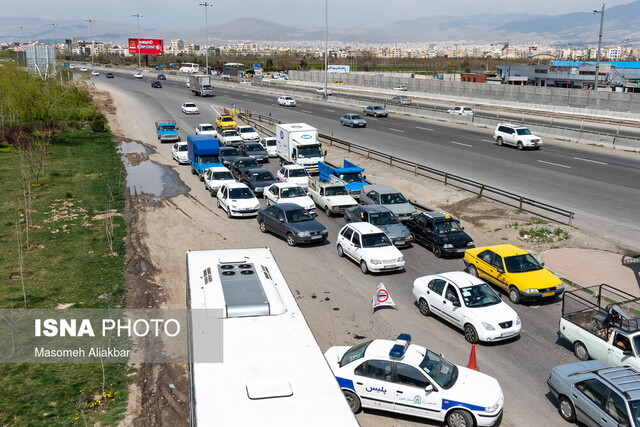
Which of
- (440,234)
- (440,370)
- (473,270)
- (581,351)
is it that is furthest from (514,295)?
(440,370)

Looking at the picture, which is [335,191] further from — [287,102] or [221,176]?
[287,102]

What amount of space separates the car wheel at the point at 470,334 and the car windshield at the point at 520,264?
3746 millimetres

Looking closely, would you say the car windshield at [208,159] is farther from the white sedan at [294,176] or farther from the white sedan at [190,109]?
the white sedan at [190,109]

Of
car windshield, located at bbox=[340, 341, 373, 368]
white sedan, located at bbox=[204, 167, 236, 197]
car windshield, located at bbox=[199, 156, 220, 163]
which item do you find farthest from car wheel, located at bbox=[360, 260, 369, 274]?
car windshield, located at bbox=[199, 156, 220, 163]

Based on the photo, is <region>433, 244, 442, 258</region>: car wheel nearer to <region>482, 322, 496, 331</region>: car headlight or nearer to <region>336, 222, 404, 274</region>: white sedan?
<region>336, 222, 404, 274</region>: white sedan

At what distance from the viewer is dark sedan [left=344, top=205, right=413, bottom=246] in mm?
21594

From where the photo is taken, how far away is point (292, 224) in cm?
2233

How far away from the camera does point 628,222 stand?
81.5ft

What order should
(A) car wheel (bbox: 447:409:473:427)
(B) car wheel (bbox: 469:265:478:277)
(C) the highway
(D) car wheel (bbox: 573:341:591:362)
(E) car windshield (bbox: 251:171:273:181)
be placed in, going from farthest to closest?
(E) car windshield (bbox: 251:171:273:181)
(B) car wheel (bbox: 469:265:478:277)
(D) car wheel (bbox: 573:341:591:362)
(C) the highway
(A) car wheel (bbox: 447:409:473:427)

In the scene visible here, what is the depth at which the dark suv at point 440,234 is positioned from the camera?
20.8 metres

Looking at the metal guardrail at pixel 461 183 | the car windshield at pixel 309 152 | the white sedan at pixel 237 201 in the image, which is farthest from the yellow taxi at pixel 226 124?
the white sedan at pixel 237 201

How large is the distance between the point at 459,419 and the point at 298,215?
1356cm

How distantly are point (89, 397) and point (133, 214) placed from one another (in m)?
16.1

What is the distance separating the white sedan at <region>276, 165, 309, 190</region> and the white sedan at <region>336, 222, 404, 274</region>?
937cm
